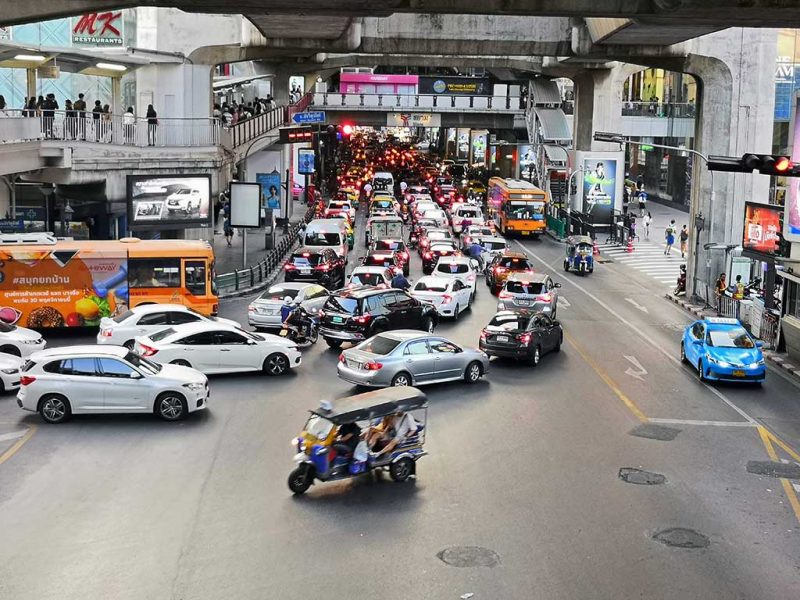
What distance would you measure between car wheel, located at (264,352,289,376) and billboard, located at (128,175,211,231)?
52.9ft

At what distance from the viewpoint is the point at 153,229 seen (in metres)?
41.6

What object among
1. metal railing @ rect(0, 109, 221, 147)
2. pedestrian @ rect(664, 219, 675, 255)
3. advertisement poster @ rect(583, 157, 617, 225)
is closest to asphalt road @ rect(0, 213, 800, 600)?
metal railing @ rect(0, 109, 221, 147)

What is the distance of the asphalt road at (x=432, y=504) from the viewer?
551 inches

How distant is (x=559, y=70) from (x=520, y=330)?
38818 millimetres

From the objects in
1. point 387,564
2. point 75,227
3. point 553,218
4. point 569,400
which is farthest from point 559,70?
point 387,564

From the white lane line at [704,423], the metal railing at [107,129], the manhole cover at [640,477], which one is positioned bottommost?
the manhole cover at [640,477]

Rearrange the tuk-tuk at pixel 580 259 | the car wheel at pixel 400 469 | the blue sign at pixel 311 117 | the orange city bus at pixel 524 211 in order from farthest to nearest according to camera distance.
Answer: the orange city bus at pixel 524 211 < the blue sign at pixel 311 117 < the tuk-tuk at pixel 580 259 < the car wheel at pixel 400 469

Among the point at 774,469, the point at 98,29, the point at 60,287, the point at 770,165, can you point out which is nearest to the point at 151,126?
the point at 98,29

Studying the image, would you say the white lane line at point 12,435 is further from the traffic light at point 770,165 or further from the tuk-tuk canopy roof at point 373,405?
the traffic light at point 770,165

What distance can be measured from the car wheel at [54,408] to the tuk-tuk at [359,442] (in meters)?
6.10

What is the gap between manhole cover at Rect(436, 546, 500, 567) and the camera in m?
14.5

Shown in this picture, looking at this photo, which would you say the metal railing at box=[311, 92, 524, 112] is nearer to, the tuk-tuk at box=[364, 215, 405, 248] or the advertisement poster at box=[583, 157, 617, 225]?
the advertisement poster at box=[583, 157, 617, 225]

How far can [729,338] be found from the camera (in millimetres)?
27875

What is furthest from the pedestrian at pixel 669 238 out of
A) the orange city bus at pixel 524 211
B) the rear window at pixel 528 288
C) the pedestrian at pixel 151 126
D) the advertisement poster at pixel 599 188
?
the pedestrian at pixel 151 126
